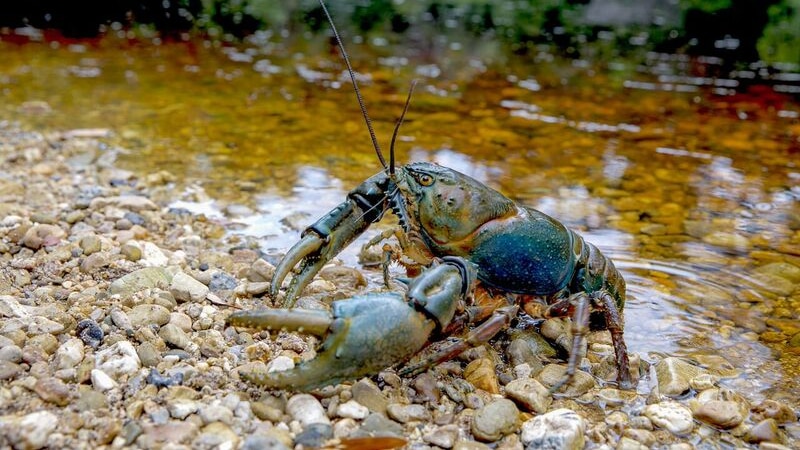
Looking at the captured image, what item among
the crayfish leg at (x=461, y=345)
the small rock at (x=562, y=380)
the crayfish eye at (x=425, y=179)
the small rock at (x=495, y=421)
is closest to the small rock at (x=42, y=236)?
the crayfish eye at (x=425, y=179)

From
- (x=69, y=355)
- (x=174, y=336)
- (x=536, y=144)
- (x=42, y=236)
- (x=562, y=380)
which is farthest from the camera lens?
(x=536, y=144)

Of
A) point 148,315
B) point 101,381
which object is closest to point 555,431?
point 101,381

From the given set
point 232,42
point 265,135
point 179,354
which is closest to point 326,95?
point 265,135

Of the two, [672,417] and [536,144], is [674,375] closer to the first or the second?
[672,417]

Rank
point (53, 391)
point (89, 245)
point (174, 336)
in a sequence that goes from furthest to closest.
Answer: point (89, 245) → point (174, 336) → point (53, 391)

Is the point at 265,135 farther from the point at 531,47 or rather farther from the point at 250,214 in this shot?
the point at 531,47

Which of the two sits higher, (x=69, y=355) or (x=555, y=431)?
(x=69, y=355)
